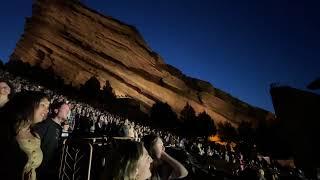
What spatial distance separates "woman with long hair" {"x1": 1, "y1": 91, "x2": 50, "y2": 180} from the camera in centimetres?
274

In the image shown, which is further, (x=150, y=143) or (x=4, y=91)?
(x=150, y=143)

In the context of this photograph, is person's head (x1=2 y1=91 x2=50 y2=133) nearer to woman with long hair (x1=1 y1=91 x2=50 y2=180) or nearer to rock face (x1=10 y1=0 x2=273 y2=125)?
woman with long hair (x1=1 y1=91 x2=50 y2=180)

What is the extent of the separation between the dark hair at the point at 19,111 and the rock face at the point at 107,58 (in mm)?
61129

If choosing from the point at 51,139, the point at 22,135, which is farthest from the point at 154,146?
the point at 51,139

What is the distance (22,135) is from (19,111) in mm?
207

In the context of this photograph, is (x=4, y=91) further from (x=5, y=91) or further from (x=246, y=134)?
(x=246, y=134)

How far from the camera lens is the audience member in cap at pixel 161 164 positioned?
139 inches

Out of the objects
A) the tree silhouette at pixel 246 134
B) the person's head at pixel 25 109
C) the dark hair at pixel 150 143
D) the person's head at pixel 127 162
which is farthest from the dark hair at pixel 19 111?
the tree silhouette at pixel 246 134

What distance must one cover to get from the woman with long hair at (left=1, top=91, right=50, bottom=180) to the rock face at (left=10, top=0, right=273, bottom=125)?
201 feet

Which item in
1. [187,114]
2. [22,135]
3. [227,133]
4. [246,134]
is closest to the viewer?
[22,135]

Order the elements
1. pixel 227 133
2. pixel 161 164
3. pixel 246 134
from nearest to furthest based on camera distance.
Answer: pixel 161 164, pixel 246 134, pixel 227 133

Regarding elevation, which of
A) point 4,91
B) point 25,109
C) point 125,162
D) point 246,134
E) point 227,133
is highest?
point 227,133

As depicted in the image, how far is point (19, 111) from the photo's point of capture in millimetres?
2885

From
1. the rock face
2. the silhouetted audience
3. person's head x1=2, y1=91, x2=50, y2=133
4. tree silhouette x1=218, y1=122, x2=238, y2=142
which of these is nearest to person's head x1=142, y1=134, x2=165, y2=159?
person's head x1=2, y1=91, x2=50, y2=133
